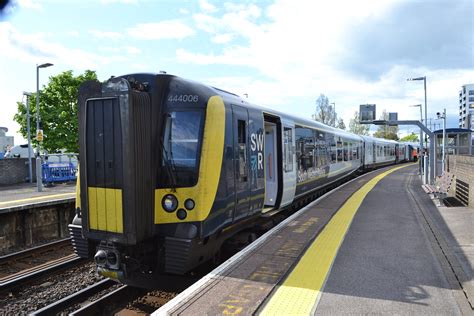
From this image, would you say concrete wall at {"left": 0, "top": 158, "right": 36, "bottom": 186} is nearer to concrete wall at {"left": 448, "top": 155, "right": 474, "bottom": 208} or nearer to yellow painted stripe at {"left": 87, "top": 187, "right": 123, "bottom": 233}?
yellow painted stripe at {"left": 87, "top": 187, "right": 123, "bottom": 233}

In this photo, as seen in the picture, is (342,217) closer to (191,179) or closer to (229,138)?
(229,138)

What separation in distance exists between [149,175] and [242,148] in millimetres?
1745

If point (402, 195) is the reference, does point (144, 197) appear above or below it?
above

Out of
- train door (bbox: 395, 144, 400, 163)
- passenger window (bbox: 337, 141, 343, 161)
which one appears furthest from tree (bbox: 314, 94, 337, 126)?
passenger window (bbox: 337, 141, 343, 161)

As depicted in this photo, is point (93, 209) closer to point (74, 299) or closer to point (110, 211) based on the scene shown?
point (110, 211)

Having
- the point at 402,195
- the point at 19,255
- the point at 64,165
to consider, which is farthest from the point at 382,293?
the point at 64,165

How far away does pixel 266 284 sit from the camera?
460 centimetres

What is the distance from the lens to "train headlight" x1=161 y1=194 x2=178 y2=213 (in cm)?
504

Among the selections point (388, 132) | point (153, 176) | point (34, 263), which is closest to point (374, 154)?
point (34, 263)

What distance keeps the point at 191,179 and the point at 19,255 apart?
579 cm

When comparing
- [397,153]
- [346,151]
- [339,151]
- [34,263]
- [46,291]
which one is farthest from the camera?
[397,153]

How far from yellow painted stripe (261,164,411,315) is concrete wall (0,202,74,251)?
27.3 ft

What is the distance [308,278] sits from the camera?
483 cm

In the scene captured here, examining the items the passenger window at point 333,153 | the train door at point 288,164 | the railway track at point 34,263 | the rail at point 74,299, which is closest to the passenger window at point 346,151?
the passenger window at point 333,153
